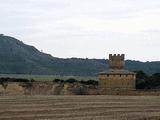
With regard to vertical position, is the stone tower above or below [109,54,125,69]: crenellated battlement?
below

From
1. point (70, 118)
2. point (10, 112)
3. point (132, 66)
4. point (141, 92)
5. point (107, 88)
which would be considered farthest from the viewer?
point (132, 66)

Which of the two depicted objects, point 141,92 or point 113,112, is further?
point 141,92

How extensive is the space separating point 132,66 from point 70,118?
16564 centimetres

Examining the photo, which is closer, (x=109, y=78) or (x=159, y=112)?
(x=159, y=112)

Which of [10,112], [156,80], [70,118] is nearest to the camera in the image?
[70,118]

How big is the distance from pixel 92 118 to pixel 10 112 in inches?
203

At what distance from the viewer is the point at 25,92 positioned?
5994 centimetres

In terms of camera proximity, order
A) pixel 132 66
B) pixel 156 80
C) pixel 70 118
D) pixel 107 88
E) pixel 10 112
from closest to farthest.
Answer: pixel 70 118
pixel 10 112
pixel 107 88
pixel 156 80
pixel 132 66

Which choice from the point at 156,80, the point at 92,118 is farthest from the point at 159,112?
the point at 156,80

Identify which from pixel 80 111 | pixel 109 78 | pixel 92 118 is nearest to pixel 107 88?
pixel 109 78

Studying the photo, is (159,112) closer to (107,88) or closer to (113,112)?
(113,112)

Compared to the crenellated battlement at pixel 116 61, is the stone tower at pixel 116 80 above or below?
below

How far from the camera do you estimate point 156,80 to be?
234 feet

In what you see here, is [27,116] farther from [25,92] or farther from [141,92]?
[25,92]
